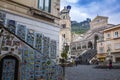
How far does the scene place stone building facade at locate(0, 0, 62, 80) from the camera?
6.89m

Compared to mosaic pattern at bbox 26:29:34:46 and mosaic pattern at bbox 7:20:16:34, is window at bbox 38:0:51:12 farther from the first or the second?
mosaic pattern at bbox 7:20:16:34

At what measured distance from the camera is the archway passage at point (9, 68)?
21.8 ft

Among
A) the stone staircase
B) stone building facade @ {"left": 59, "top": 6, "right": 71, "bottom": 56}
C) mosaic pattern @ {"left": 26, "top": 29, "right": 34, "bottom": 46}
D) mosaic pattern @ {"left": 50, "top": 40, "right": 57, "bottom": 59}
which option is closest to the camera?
mosaic pattern @ {"left": 26, "top": 29, "right": 34, "bottom": 46}

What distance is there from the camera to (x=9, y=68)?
22.6 ft

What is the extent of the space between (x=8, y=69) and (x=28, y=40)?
198cm

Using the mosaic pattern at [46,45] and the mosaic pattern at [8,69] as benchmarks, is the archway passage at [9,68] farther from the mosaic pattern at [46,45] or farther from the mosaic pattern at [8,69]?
the mosaic pattern at [46,45]

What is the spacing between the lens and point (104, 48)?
42438mm

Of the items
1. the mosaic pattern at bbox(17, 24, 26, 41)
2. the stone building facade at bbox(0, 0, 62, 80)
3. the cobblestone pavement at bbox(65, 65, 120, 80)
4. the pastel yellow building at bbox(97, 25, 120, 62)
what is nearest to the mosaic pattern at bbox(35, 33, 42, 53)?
the stone building facade at bbox(0, 0, 62, 80)

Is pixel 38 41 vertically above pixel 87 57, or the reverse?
pixel 38 41

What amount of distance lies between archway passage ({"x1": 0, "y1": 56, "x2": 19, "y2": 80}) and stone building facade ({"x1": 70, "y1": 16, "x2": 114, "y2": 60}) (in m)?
41.7

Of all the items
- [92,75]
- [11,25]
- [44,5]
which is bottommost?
[92,75]

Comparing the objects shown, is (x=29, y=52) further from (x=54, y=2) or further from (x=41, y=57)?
(x=54, y=2)

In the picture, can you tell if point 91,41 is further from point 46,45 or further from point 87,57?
point 46,45

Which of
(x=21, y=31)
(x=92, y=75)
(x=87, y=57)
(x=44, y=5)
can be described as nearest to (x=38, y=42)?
(x=21, y=31)
